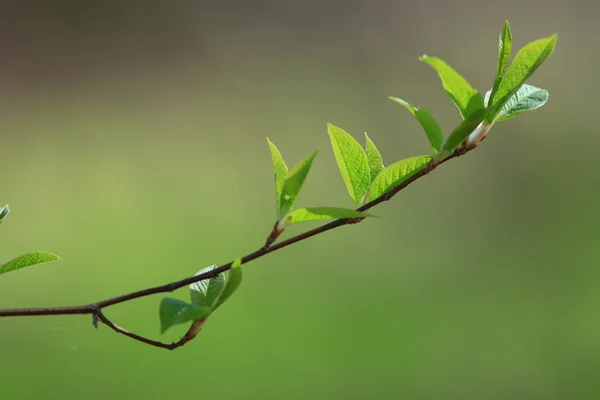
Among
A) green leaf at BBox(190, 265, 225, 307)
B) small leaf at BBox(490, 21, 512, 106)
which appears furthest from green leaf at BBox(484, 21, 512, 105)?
green leaf at BBox(190, 265, 225, 307)

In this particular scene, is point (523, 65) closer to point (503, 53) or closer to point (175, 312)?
point (503, 53)

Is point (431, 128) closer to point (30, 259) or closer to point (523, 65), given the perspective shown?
point (523, 65)

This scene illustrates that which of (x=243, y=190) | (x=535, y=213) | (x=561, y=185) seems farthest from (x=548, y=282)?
(x=243, y=190)

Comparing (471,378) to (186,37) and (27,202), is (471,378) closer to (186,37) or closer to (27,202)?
(27,202)

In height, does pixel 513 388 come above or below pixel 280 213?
below

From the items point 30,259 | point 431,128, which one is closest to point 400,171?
point 431,128

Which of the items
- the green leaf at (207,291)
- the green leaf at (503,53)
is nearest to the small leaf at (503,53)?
the green leaf at (503,53)

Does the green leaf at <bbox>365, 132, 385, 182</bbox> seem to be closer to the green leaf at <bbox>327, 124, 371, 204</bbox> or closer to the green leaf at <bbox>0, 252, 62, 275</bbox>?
the green leaf at <bbox>327, 124, 371, 204</bbox>
